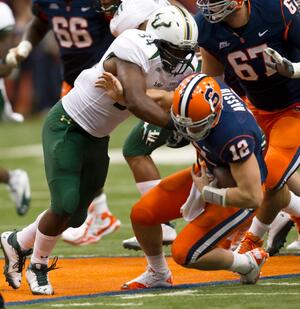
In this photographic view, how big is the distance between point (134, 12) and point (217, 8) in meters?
0.46

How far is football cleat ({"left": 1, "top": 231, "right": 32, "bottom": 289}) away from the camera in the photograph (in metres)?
6.25

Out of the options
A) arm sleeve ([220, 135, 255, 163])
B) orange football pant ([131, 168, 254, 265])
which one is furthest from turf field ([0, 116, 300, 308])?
arm sleeve ([220, 135, 255, 163])

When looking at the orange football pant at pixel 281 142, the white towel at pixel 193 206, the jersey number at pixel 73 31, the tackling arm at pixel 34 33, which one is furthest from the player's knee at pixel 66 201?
the jersey number at pixel 73 31

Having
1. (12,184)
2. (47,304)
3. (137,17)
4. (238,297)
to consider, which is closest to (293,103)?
(137,17)

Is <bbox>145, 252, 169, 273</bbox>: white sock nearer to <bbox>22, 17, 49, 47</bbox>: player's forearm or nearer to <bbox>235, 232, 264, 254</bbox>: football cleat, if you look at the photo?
<bbox>235, 232, 264, 254</bbox>: football cleat

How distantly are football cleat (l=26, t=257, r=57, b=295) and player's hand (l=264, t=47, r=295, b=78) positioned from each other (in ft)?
5.18

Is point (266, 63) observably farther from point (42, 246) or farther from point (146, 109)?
point (42, 246)

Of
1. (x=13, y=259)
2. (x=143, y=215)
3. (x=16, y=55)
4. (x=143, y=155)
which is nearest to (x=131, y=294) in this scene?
(x=143, y=215)

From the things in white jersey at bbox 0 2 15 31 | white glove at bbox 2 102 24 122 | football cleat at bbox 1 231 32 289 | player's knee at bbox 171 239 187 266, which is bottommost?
white glove at bbox 2 102 24 122

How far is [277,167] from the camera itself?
6.40 m

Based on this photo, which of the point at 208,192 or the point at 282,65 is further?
the point at 282,65

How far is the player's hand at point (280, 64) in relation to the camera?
248 inches

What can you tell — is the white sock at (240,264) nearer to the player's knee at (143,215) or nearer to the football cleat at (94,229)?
the player's knee at (143,215)

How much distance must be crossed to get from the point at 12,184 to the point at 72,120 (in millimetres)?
2865
